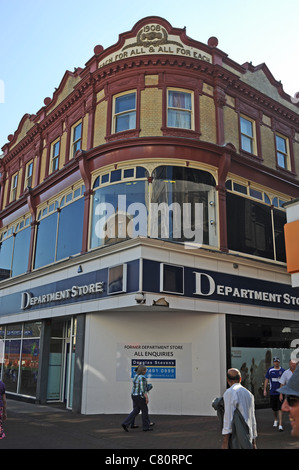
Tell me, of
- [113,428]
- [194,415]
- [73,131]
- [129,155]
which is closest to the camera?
[113,428]

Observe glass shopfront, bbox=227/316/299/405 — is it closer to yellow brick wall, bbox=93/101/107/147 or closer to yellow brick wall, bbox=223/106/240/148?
yellow brick wall, bbox=223/106/240/148

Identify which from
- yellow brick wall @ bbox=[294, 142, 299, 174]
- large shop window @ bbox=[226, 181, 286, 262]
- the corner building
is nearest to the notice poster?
the corner building

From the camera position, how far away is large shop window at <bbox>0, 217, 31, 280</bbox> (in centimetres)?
2103

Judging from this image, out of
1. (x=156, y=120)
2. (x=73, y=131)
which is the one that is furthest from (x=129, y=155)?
(x=73, y=131)

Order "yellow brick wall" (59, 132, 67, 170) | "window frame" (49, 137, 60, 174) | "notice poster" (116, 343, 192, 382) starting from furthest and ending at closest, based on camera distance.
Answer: "window frame" (49, 137, 60, 174), "yellow brick wall" (59, 132, 67, 170), "notice poster" (116, 343, 192, 382)

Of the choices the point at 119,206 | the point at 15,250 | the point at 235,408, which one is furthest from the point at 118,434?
the point at 15,250

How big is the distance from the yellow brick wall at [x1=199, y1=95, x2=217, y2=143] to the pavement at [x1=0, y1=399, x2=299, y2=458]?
1006cm

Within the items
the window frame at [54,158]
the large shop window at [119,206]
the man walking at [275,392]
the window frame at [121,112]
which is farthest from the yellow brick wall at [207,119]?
the man walking at [275,392]

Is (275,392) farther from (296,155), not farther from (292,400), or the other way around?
(296,155)

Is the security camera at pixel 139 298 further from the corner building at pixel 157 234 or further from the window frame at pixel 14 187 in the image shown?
the window frame at pixel 14 187

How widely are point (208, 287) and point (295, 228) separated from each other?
4.06m

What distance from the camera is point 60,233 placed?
59.4 feet

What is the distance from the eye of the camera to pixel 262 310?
636 inches
